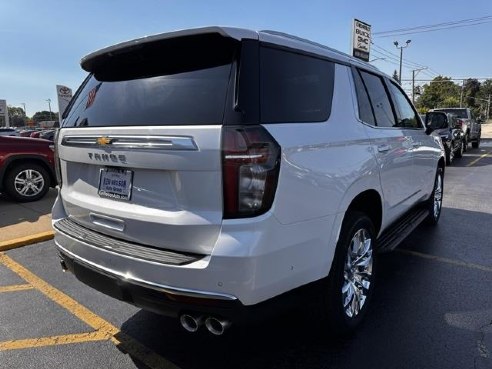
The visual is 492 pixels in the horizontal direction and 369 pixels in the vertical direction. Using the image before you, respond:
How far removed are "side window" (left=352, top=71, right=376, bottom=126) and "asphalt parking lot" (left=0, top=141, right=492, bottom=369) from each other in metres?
1.52

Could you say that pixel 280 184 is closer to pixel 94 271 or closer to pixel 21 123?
pixel 94 271

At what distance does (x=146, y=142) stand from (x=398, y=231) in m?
2.87

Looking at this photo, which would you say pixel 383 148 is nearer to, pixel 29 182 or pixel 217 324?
pixel 217 324

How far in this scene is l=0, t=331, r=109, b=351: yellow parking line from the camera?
3122mm

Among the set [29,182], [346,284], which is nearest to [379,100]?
[346,284]

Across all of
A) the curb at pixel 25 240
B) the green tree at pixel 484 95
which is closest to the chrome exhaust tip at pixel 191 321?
the curb at pixel 25 240

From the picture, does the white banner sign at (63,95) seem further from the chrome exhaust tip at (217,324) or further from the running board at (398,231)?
the chrome exhaust tip at (217,324)

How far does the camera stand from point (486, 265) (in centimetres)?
455

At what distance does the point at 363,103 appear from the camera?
3480mm

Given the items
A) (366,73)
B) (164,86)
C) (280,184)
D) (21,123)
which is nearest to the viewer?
(280,184)

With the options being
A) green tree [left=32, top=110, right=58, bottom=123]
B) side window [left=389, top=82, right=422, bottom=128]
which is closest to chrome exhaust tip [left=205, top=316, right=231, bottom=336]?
side window [left=389, top=82, right=422, bottom=128]

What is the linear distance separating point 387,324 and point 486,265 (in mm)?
1896

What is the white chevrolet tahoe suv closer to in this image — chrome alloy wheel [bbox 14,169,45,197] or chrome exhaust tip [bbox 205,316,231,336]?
chrome exhaust tip [bbox 205,316,231,336]

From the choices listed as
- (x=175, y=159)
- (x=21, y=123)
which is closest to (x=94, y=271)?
(x=175, y=159)
